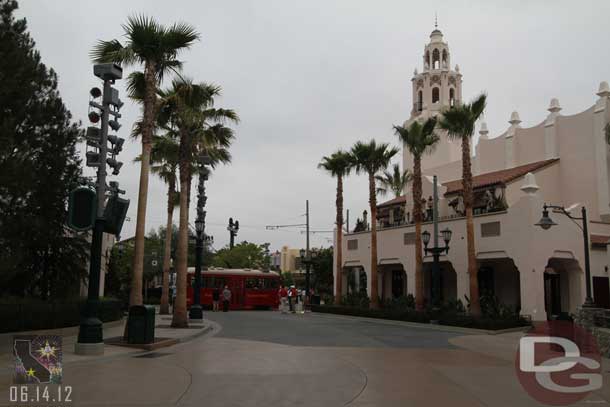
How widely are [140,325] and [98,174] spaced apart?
13.6ft

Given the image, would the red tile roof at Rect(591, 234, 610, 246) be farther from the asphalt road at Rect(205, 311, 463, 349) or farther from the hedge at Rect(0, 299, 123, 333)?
the hedge at Rect(0, 299, 123, 333)

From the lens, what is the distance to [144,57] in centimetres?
1756

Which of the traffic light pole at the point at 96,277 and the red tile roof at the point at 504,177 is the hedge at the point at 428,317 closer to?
the red tile roof at the point at 504,177

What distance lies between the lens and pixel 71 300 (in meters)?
18.8

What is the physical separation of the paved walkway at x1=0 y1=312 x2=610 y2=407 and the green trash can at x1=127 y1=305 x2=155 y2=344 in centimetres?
62

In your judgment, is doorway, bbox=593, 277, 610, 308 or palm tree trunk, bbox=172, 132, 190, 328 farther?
doorway, bbox=593, 277, 610, 308

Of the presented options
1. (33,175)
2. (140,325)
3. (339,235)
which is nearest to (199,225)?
(33,175)

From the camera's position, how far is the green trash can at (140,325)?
1464cm

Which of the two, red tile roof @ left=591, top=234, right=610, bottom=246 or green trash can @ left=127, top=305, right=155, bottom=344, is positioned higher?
red tile roof @ left=591, top=234, right=610, bottom=246

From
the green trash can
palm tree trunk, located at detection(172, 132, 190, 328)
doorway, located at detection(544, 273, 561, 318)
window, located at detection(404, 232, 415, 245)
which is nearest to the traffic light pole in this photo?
the green trash can

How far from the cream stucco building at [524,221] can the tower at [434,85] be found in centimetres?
882

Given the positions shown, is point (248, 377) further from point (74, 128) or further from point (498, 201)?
point (498, 201)

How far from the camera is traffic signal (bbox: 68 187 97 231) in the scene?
42.4ft

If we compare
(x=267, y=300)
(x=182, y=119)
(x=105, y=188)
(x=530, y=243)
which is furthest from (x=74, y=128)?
(x=267, y=300)
